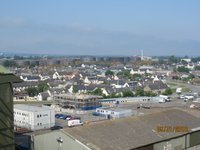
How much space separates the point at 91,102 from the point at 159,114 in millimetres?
9905

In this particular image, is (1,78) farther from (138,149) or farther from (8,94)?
(138,149)

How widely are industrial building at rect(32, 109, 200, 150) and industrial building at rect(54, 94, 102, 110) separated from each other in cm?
938

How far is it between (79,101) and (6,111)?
45.6 feet

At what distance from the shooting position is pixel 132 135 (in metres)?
7.44

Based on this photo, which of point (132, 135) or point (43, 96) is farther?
point (43, 96)

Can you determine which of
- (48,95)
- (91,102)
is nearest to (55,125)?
(91,102)

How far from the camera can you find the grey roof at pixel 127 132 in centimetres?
687

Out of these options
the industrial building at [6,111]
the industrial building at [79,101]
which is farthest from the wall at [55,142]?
the industrial building at [79,101]

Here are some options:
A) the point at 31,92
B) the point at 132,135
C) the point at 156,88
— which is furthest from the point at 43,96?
the point at 132,135

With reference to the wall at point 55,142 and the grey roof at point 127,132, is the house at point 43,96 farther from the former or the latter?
the wall at point 55,142

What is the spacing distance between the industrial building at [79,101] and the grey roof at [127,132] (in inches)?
374

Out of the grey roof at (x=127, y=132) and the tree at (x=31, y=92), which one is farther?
the tree at (x=31, y=92)

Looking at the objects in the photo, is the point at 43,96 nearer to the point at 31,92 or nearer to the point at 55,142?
the point at 31,92

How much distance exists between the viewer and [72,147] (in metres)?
6.74
